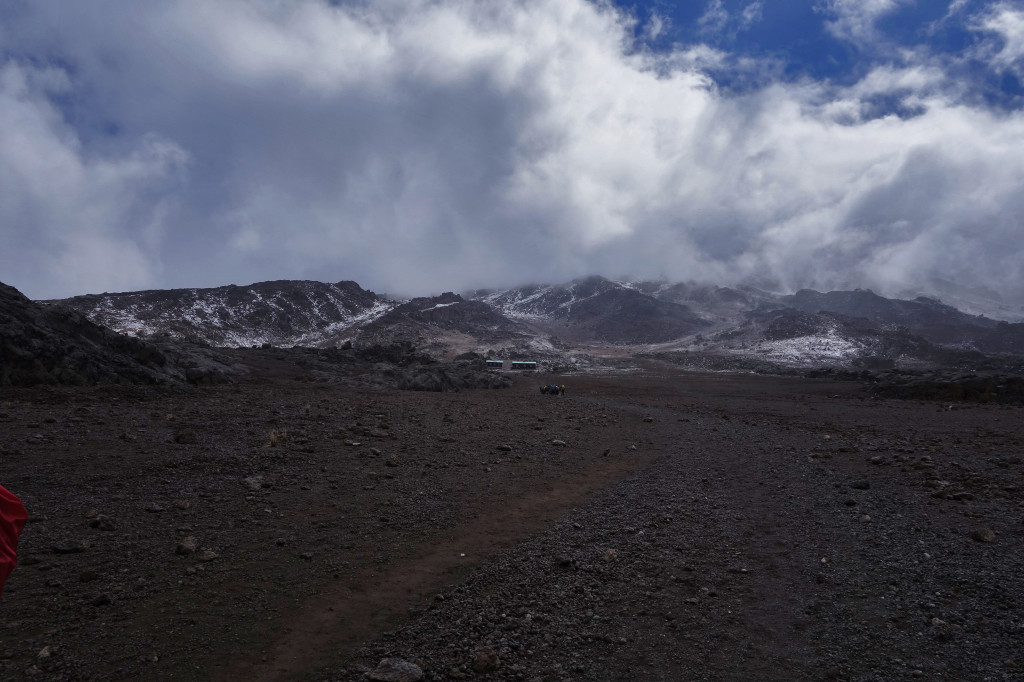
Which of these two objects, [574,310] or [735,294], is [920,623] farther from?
[735,294]

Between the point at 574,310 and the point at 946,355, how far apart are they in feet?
371

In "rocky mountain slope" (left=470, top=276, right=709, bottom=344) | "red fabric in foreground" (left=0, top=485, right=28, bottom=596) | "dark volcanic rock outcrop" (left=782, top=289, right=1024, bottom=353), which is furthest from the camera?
"rocky mountain slope" (left=470, top=276, right=709, bottom=344)

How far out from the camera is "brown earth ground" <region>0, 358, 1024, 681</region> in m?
5.20

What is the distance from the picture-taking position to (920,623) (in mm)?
5777

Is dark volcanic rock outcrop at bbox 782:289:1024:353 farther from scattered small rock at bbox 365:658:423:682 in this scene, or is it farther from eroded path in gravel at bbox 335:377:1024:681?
scattered small rock at bbox 365:658:423:682

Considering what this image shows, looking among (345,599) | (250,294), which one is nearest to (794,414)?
(345,599)

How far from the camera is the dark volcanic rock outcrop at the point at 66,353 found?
19.6 meters

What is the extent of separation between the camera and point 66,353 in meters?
21.2

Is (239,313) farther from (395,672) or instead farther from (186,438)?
(395,672)

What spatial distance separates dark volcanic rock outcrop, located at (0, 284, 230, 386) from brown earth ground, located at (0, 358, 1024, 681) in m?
5.10

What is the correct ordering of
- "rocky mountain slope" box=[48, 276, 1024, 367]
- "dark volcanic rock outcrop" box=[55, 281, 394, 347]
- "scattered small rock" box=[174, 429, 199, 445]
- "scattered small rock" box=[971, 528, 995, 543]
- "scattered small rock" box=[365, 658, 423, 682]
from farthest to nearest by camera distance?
"rocky mountain slope" box=[48, 276, 1024, 367] < "dark volcanic rock outcrop" box=[55, 281, 394, 347] < "scattered small rock" box=[174, 429, 199, 445] < "scattered small rock" box=[971, 528, 995, 543] < "scattered small rock" box=[365, 658, 423, 682]

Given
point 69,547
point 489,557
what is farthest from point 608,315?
point 69,547

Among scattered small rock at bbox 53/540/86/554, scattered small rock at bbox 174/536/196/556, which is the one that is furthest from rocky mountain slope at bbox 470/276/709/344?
scattered small rock at bbox 53/540/86/554

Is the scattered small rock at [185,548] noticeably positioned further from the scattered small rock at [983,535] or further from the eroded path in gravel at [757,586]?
the scattered small rock at [983,535]
